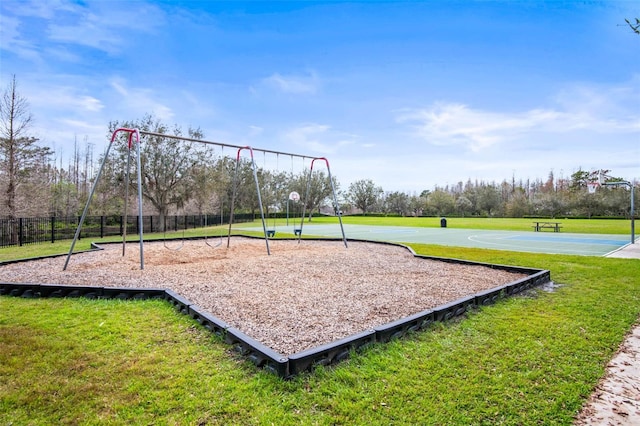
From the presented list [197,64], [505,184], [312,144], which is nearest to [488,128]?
[312,144]

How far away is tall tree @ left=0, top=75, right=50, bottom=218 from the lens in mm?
14984

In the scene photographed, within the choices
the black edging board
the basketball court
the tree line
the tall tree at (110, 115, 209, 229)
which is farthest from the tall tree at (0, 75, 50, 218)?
the basketball court

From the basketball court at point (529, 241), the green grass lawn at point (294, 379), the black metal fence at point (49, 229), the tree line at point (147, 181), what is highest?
the tree line at point (147, 181)

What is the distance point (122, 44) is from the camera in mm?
10250

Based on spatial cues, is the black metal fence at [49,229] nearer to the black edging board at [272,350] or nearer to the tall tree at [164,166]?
the tall tree at [164,166]

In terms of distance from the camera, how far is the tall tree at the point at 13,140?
1498 cm

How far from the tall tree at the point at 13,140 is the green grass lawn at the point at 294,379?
15313 mm

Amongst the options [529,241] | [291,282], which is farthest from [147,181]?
[529,241]

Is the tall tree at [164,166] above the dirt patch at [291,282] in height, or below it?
above

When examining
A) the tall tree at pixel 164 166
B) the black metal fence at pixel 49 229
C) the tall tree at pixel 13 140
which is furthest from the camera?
the tall tree at pixel 164 166

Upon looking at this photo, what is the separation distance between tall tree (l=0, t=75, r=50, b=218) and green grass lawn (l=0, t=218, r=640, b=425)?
1531 cm

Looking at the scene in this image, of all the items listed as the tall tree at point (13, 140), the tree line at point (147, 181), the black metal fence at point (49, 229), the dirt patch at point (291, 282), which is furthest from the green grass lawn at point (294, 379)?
the tall tree at point (13, 140)

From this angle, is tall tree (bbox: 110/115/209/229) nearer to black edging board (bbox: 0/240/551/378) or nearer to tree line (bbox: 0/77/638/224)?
tree line (bbox: 0/77/638/224)

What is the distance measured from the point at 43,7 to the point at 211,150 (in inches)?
470
